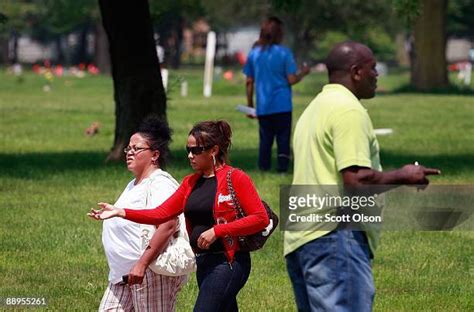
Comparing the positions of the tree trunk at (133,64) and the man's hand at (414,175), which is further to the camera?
the tree trunk at (133,64)

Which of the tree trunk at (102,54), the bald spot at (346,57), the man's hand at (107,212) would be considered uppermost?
the bald spot at (346,57)

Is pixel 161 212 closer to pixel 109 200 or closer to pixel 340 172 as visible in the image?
pixel 340 172

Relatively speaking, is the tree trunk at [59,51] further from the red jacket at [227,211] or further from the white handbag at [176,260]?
the red jacket at [227,211]

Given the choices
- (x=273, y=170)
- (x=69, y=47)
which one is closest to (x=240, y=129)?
(x=273, y=170)

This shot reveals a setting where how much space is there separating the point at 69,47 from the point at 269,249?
Result: 85.0 metres

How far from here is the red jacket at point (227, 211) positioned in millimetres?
6973

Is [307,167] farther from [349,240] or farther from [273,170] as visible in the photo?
[273,170]

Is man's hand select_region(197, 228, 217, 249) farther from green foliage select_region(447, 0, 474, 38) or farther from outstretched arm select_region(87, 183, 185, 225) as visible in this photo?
green foliage select_region(447, 0, 474, 38)

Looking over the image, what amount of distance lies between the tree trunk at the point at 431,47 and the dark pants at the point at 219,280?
37.3 m

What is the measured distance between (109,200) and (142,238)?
23.9ft

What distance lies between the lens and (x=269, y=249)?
11.9m

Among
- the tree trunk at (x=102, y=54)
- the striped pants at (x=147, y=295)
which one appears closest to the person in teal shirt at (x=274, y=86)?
the striped pants at (x=147, y=295)

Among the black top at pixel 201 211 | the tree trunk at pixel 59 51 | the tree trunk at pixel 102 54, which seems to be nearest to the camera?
the black top at pixel 201 211

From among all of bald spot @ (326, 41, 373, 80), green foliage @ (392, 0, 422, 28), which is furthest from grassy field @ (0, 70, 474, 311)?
bald spot @ (326, 41, 373, 80)
